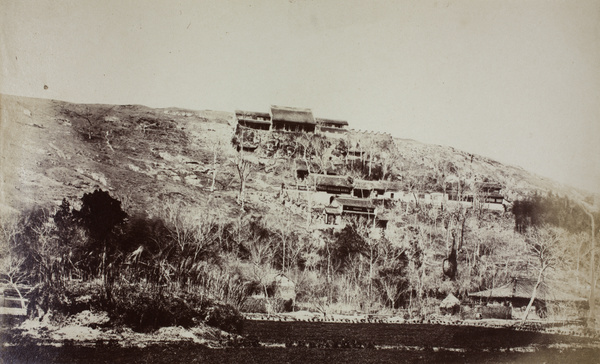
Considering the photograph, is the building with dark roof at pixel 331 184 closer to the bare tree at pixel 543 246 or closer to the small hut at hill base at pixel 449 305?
the small hut at hill base at pixel 449 305

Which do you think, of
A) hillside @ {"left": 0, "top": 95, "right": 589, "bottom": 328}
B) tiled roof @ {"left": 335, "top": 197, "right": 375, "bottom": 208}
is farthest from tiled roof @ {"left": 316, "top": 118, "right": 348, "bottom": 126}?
tiled roof @ {"left": 335, "top": 197, "right": 375, "bottom": 208}

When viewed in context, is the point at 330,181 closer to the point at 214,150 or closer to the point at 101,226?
the point at 214,150

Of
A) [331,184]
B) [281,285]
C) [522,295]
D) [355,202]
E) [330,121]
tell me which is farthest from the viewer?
[522,295]

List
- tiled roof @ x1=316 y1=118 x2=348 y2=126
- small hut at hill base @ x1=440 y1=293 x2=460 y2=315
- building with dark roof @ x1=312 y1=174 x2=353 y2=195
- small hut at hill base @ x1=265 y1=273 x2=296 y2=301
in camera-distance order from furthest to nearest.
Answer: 1. small hut at hill base @ x1=440 y1=293 x2=460 y2=315
2. building with dark roof @ x1=312 y1=174 x2=353 y2=195
3. tiled roof @ x1=316 y1=118 x2=348 y2=126
4. small hut at hill base @ x1=265 y1=273 x2=296 y2=301

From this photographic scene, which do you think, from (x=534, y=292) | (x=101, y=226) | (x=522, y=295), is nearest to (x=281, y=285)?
(x=101, y=226)

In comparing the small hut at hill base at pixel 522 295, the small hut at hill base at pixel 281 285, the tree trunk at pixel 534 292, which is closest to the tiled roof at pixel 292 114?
the small hut at hill base at pixel 281 285

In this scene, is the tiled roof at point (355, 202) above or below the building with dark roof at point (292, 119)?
below

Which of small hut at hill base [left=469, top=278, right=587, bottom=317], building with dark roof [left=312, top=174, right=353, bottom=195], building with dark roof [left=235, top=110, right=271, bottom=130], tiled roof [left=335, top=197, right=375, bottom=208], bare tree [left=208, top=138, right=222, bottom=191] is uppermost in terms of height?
building with dark roof [left=235, top=110, right=271, bottom=130]

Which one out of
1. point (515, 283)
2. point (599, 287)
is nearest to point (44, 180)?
point (515, 283)

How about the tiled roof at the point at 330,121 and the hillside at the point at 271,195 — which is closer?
the hillside at the point at 271,195

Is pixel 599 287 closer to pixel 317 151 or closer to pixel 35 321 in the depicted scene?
pixel 317 151

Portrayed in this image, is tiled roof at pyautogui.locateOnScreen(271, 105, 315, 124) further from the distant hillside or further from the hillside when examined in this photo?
the distant hillside
